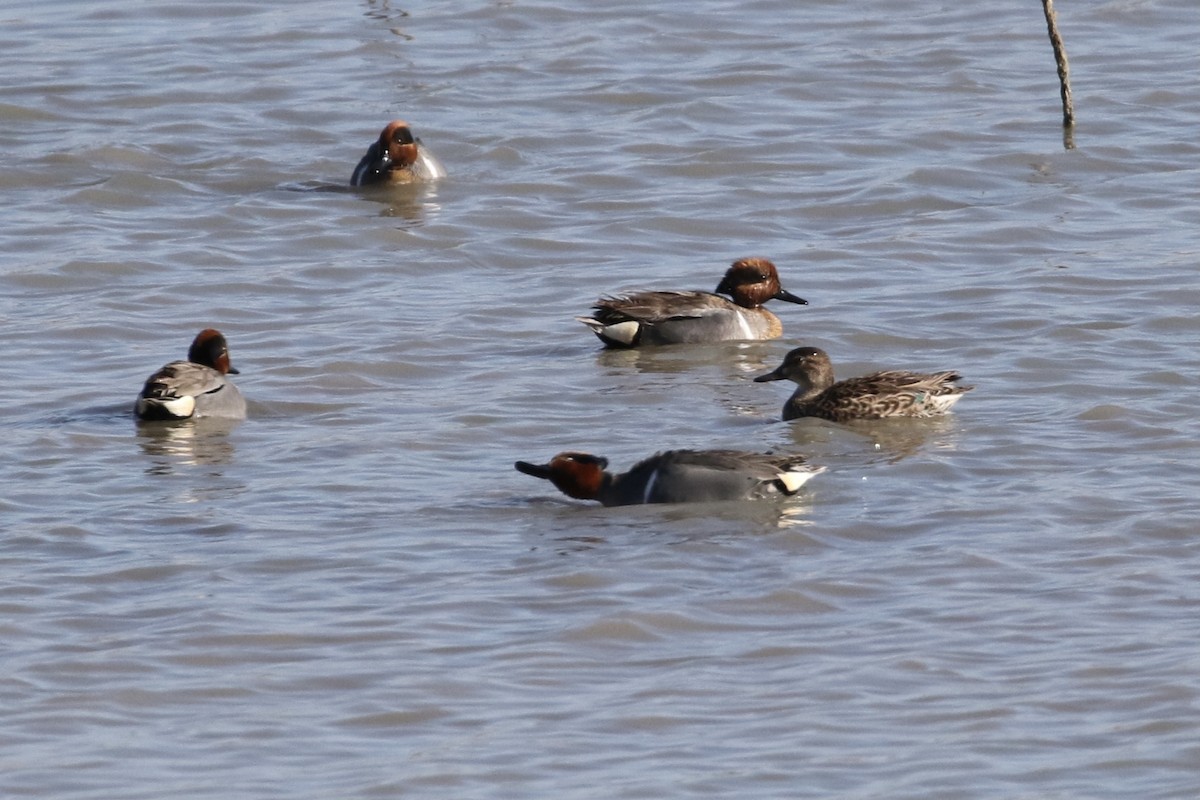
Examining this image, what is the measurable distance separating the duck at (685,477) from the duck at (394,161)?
24.5ft

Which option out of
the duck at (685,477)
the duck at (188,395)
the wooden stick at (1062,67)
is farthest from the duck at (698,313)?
the wooden stick at (1062,67)

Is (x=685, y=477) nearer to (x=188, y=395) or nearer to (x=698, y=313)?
(x=188, y=395)

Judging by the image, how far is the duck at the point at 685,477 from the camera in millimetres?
9531

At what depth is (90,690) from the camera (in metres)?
7.64

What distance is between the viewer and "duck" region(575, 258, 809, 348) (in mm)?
13016

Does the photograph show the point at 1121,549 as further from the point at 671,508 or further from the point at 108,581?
the point at 108,581

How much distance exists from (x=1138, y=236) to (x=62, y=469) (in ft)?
25.8

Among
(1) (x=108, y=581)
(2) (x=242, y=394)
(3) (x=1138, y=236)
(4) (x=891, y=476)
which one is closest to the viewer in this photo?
(1) (x=108, y=581)

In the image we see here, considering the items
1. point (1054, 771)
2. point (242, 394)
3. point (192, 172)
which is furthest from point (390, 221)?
point (1054, 771)

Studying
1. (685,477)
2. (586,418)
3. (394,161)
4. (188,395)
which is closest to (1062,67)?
(394,161)

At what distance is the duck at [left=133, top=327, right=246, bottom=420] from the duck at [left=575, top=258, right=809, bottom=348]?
2.38 meters

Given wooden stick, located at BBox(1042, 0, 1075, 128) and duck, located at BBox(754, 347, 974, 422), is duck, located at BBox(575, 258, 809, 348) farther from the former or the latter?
wooden stick, located at BBox(1042, 0, 1075, 128)

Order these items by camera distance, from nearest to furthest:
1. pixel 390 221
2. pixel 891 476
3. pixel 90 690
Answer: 1. pixel 90 690
2. pixel 891 476
3. pixel 390 221

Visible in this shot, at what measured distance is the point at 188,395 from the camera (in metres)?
11.2
